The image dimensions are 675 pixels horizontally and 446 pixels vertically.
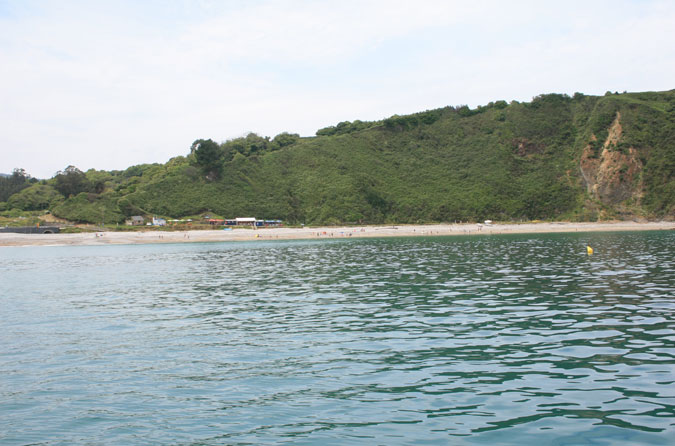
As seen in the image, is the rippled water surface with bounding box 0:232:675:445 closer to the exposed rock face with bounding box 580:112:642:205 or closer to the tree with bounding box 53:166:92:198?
the exposed rock face with bounding box 580:112:642:205

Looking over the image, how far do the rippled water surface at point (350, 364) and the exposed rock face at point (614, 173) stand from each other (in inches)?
3598

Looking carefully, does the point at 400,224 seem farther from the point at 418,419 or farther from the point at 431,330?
the point at 418,419

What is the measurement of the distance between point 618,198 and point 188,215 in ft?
317

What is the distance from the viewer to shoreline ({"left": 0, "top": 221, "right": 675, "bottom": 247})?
89.3 metres

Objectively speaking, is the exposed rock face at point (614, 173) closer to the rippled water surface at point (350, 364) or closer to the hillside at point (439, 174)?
the hillside at point (439, 174)

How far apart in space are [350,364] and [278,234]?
3297 inches

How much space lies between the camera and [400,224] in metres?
115

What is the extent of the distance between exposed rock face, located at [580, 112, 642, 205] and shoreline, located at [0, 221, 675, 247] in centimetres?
1190

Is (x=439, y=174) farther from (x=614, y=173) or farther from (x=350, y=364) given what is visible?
(x=350, y=364)

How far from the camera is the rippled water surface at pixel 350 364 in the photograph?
896 centimetres

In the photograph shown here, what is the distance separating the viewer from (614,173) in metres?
109

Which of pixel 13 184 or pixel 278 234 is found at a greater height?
pixel 13 184

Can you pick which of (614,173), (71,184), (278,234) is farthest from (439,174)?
(71,184)

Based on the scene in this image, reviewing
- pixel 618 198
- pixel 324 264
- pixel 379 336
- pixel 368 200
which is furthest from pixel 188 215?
pixel 379 336
